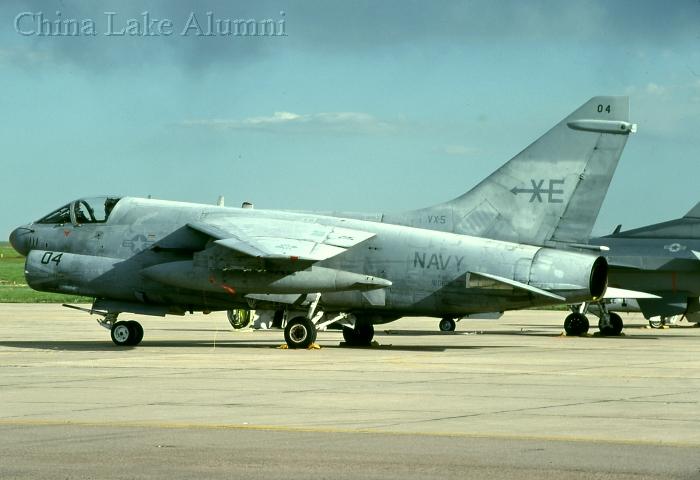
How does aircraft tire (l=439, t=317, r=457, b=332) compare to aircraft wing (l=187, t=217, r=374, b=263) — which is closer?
aircraft wing (l=187, t=217, r=374, b=263)

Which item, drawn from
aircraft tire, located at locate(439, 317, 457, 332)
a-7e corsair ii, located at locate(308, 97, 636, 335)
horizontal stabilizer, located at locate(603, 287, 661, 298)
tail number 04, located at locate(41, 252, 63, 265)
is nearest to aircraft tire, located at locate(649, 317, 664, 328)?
horizontal stabilizer, located at locate(603, 287, 661, 298)

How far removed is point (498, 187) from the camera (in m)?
26.3

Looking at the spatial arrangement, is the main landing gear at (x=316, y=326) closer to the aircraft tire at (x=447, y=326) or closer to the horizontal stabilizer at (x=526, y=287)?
the horizontal stabilizer at (x=526, y=287)

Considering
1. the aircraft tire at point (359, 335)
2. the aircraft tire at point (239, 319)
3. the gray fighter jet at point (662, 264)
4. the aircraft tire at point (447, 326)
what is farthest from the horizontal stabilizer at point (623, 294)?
the aircraft tire at point (239, 319)

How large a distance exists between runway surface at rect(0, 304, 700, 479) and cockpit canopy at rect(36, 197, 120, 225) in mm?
3284

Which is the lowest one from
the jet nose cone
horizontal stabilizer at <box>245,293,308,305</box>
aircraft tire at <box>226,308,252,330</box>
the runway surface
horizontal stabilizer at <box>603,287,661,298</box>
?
the runway surface

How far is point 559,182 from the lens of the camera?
85.2ft

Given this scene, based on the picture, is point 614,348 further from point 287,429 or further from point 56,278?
point 287,429

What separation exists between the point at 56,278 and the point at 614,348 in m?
13.3

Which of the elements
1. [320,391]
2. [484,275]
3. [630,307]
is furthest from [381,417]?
[630,307]

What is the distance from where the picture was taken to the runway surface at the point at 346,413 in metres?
9.93

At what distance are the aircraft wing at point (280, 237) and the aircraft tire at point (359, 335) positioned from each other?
2.93m

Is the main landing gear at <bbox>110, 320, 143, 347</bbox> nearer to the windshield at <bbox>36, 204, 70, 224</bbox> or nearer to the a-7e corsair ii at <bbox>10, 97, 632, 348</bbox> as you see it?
the a-7e corsair ii at <bbox>10, 97, 632, 348</bbox>

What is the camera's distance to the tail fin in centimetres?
2584
